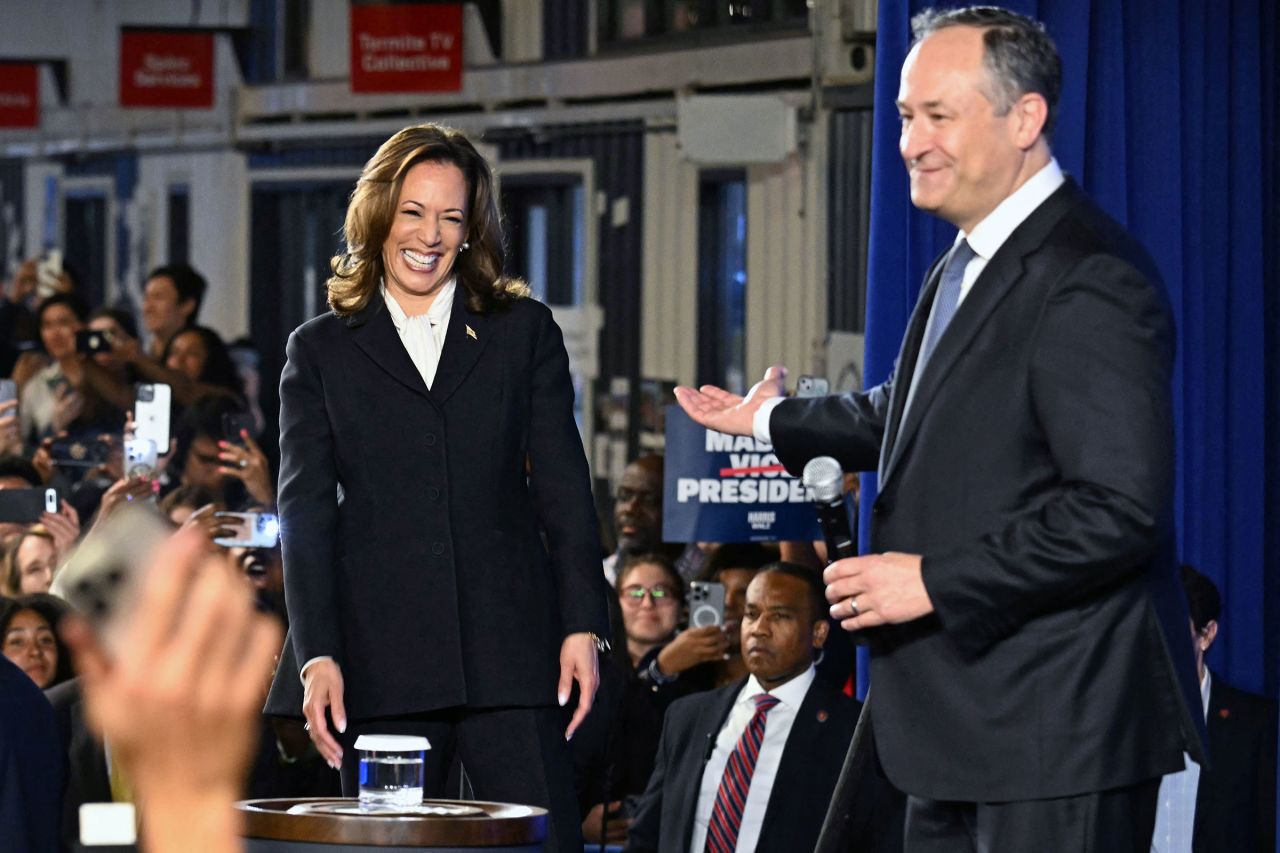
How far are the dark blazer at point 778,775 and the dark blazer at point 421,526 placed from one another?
1987mm

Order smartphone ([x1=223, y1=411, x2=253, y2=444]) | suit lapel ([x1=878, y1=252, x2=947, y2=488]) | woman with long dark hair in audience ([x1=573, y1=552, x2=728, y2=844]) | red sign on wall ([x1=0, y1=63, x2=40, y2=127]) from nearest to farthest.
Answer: suit lapel ([x1=878, y1=252, x2=947, y2=488])
woman with long dark hair in audience ([x1=573, y1=552, x2=728, y2=844])
smartphone ([x1=223, y1=411, x2=253, y2=444])
red sign on wall ([x1=0, y1=63, x2=40, y2=127])

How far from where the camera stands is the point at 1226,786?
4980 mm

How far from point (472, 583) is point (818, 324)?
6992 mm

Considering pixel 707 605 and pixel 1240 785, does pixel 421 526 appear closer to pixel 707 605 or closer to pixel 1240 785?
pixel 1240 785

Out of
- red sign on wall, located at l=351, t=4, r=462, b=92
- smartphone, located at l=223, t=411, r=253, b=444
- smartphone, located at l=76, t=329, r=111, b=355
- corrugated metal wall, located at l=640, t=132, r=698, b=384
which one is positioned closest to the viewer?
smartphone, located at l=223, t=411, r=253, b=444

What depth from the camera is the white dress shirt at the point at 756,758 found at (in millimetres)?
5414

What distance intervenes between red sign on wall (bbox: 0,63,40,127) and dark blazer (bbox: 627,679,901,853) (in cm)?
1458

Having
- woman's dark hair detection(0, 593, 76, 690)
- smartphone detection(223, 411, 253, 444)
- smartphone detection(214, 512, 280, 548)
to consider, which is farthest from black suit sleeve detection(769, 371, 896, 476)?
smartphone detection(223, 411, 253, 444)

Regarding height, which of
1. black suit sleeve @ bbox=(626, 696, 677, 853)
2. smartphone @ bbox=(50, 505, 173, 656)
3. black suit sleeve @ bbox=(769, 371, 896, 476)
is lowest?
black suit sleeve @ bbox=(626, 696, 677, 853)

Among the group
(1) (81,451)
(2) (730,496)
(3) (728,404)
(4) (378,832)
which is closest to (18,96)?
(1) (81,451)

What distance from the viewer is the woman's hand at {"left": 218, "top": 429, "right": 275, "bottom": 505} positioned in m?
7.55

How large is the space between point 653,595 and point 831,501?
4.26 metres

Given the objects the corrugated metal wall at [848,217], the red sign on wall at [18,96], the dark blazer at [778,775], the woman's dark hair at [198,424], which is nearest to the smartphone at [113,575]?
the dark blazer at [778,775]

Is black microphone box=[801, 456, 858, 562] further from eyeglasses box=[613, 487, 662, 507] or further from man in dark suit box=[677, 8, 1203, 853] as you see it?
eyeglasses box=[613, 487, 662, 507]
